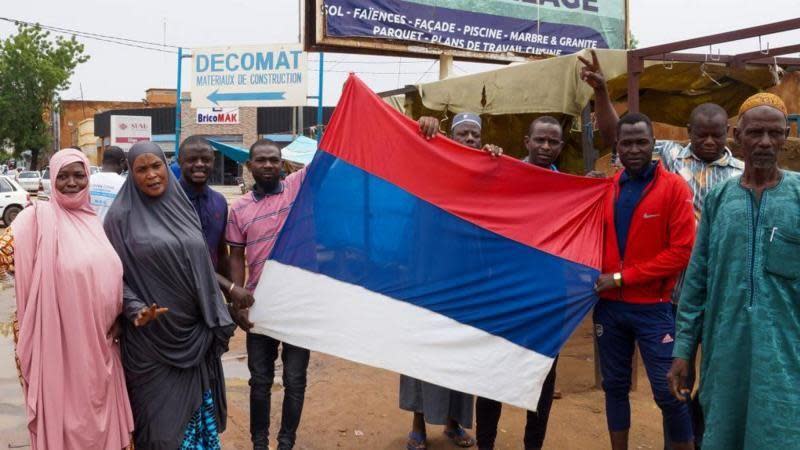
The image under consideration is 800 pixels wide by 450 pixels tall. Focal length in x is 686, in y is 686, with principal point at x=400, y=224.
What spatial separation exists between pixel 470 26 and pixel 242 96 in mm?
7169

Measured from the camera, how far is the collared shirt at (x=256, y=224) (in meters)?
3.77

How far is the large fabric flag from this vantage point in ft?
11.5

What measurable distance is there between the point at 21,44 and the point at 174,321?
38.6m

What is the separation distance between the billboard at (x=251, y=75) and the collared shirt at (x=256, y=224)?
40.3 feet

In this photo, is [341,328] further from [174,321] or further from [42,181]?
[42,181]

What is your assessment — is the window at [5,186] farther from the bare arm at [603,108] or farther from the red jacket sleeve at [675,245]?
the red jacket sleeve at [675,245]

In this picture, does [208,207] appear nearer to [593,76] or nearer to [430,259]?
[430,259]

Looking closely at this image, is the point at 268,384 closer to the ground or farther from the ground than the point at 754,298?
closer to the ground

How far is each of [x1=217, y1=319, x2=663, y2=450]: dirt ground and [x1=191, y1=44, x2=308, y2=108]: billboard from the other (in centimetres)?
1086

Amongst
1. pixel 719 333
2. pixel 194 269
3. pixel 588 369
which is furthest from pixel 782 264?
pixel 588 369

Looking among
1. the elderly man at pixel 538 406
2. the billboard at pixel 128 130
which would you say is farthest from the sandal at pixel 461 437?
the billboard at pixel 128 130

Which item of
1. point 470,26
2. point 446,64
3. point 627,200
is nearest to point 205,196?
point 627,200

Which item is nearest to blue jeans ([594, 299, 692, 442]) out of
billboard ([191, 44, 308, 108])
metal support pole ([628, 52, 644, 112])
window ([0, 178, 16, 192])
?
metal support pole ([628, 52, 644, 112])

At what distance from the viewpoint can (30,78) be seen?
36.5m
